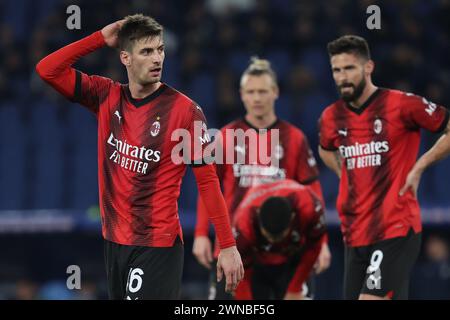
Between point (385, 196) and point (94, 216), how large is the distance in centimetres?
556

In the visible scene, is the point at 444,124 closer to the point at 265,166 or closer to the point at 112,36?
the point at 265,166

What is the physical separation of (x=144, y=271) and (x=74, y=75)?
1.26 metres

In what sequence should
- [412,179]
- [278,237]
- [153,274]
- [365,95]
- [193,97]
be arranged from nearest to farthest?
[153,274]
[412,179]
[365,95]
[278,237]
[193,97]

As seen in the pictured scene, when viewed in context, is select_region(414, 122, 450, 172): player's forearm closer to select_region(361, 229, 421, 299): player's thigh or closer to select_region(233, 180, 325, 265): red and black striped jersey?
select_region(361, 229, 421, 299): player's thigh

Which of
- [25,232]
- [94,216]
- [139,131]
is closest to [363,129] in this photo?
[139,131]

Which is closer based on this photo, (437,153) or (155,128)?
(155,128)

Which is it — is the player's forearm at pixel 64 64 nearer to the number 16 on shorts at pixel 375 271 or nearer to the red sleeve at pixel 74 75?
the red sleeve at pixel 74 75

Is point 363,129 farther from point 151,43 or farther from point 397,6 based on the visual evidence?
point 397,6

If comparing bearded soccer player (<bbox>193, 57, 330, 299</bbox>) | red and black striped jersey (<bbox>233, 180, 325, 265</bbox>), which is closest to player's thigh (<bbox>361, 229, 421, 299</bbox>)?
red and black striped jersey (<bbox>233, 180, 325, 265</bbox>)

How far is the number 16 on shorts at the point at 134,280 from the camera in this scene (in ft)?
17.7

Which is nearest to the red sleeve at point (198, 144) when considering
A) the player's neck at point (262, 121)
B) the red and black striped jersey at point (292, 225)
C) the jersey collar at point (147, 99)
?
the jersey collar at point (147, 99)

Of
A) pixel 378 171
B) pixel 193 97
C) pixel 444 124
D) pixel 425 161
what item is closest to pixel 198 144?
pixel 378 171

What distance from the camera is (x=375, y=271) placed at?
20.9 feet

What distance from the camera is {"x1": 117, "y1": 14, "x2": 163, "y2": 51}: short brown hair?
18.2 feet
